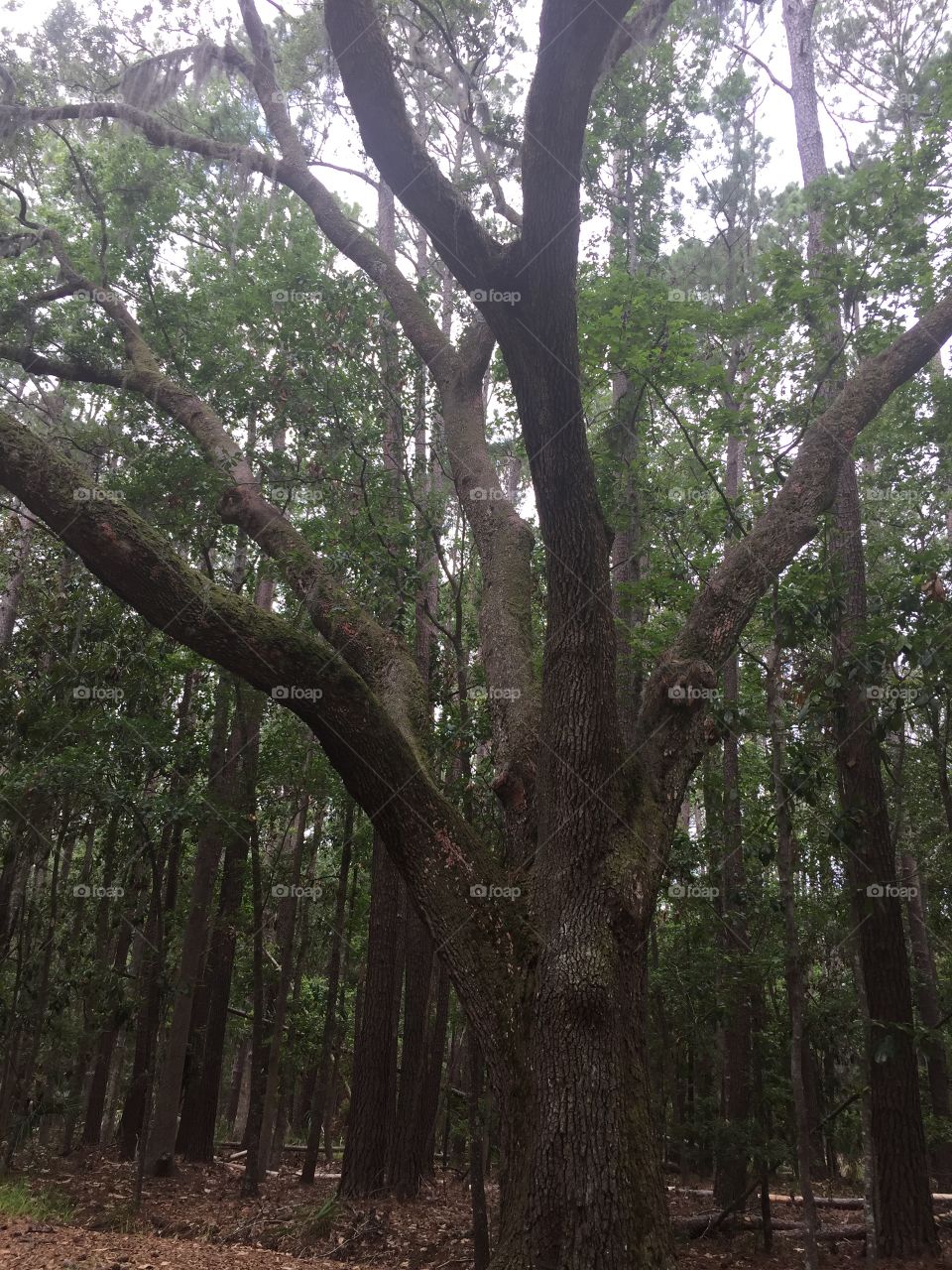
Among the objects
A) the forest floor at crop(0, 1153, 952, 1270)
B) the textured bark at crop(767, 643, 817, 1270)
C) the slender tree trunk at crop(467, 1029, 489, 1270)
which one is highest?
the textured bark at crop(767, 643, 817, 1270)

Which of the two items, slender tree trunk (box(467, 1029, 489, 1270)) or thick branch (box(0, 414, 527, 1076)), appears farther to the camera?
slender tree trunk (box(467, 1029, 489, 1270))

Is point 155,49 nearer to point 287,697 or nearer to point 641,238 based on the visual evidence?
point 641,238

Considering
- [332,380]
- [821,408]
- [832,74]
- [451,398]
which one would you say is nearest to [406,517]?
[332,380]

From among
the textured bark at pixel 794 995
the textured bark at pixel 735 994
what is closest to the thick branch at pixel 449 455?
the textured bark at pixel 794 995

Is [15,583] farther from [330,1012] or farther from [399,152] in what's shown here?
[399,152]

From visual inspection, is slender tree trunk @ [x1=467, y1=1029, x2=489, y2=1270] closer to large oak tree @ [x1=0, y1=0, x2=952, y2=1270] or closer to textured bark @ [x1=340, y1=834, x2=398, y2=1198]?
large oak tree @ [x1=0, y1=0, x2=952, y2=1270]

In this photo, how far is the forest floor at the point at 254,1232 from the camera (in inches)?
214

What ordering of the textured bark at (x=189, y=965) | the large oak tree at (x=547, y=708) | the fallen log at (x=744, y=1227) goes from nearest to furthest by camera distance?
1. the large oak tree at (x=547, y=708)
2. the fallen log at (x=744, y=1227)
3. the textured bark at (x=189, y=965)

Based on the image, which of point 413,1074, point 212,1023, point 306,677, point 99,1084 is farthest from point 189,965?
point 306,677

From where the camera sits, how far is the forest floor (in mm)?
5438

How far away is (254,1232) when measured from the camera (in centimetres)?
780

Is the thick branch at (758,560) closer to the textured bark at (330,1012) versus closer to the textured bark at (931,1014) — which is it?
the textured bark at (330,1012)

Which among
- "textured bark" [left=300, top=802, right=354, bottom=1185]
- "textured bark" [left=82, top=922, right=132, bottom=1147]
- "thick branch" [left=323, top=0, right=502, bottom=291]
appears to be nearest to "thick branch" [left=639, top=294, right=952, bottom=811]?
"thick branch" [left=323, top=0, right=502, bottom=291]

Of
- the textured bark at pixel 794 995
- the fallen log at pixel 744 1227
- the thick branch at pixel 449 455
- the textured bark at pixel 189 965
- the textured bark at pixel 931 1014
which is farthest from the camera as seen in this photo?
the textured bark at pixel 931 1014
